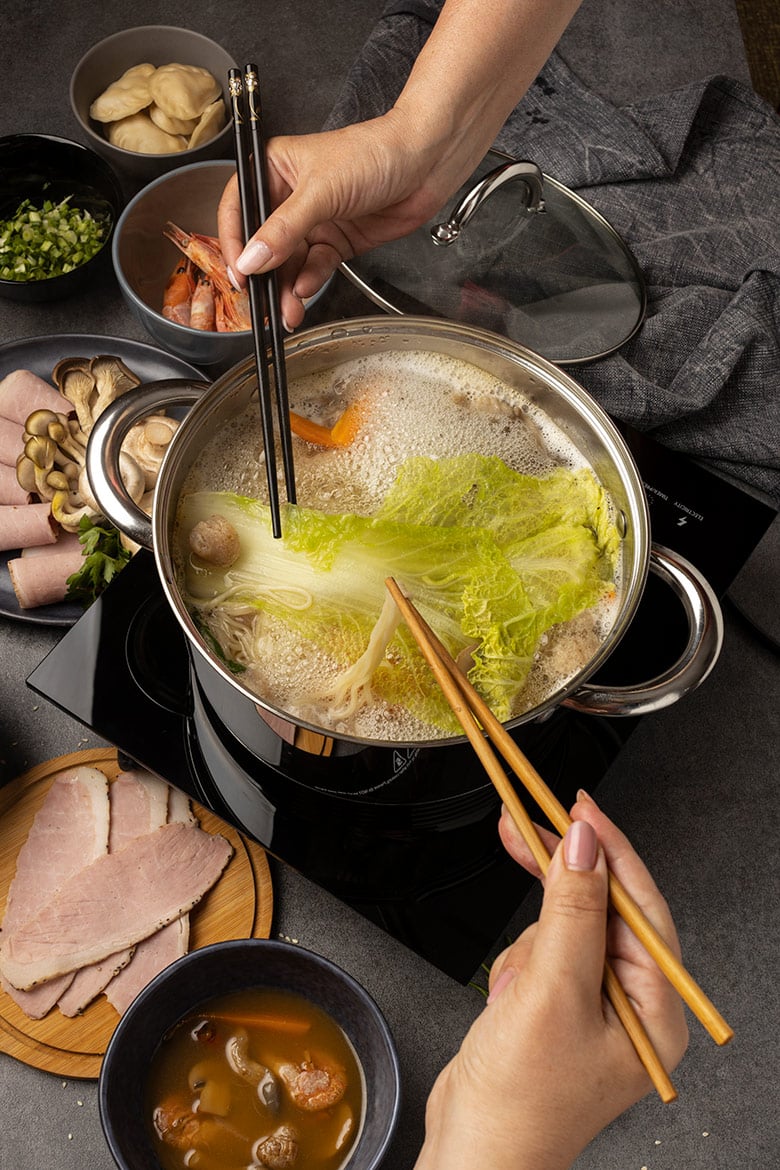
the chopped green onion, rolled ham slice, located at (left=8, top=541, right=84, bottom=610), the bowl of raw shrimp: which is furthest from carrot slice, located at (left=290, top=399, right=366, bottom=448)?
the chopped green onion

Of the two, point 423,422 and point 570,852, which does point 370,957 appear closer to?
point 570,852

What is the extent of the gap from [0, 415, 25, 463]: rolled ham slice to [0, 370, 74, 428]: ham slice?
1 cm

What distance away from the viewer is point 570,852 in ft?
3.81

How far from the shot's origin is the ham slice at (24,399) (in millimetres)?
2094

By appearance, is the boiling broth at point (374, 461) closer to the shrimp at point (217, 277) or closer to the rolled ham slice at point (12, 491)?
the shrimp at point (217, 277)

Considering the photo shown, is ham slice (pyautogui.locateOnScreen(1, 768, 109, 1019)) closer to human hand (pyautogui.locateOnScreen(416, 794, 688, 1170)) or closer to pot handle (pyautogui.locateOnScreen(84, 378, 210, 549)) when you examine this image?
pot handle (pyautogui.locateOnScreen(84, 378, 210, 549))

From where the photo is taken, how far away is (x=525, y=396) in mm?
1723

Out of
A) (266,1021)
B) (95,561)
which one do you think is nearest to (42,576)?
(95,561)

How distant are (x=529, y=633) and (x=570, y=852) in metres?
0.41

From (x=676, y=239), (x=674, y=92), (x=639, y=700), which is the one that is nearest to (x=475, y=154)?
(x=676, y=239)

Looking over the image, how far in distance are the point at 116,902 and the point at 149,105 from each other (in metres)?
1.80

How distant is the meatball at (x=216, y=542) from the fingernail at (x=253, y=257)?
1.29 ft

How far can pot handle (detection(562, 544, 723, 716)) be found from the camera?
55.6 inches

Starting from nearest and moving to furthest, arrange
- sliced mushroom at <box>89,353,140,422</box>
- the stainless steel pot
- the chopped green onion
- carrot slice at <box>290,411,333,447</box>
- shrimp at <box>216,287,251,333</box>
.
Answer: the stainless steel pot, carrot slice at <box>290,411,333,447</box>, sliced mushroom at <box>89,353,140,422</box>, shrimp at <box>216,287,251,333</box>, the chopped green onion
